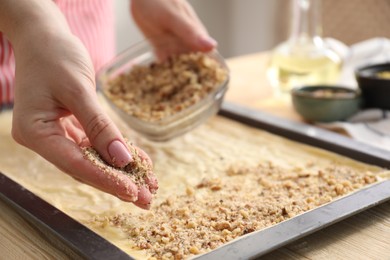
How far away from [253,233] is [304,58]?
0.74 meters

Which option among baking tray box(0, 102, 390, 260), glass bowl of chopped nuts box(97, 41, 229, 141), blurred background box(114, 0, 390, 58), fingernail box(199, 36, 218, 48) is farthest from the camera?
blurred background box(114, 0, 390, 58)

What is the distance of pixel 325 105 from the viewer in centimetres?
131

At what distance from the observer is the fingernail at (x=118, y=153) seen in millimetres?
832

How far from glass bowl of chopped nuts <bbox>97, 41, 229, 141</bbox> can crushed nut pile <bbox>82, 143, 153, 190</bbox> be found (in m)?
0.26

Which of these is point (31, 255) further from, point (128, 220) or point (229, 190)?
point (229, 190)

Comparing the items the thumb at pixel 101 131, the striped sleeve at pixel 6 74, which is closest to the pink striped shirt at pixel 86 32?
the striped sleeve at pixel 6 74

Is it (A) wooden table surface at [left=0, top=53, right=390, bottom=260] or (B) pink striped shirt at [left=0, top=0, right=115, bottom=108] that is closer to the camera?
(A) wooden table surface at [left=0, top=53, right=390, bottom=260]

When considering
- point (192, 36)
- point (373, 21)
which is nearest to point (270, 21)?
point (373, 21)

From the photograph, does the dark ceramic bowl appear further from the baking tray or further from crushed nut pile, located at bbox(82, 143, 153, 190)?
crushed nut pile, located at bbox(82, 143, 153, 190)

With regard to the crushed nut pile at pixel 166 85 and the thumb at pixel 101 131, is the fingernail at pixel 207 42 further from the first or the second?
the thumb at pixel 101 131

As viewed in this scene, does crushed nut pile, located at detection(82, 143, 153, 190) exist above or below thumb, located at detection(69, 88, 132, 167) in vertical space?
below

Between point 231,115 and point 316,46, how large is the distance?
0.28 metres

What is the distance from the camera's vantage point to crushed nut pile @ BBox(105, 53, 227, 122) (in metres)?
1.18

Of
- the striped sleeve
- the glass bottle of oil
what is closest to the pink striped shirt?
the striped sleeve
